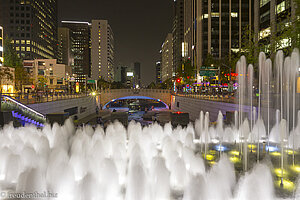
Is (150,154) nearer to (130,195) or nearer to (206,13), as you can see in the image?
(130,195)

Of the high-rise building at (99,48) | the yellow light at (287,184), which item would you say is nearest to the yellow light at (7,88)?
the yellow light at (287,184)

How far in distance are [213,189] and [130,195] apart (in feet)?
8.75

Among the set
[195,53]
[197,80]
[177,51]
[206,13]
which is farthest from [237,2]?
[177,51]

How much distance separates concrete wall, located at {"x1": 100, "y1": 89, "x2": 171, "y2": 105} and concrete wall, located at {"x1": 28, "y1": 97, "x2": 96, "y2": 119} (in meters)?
15.0

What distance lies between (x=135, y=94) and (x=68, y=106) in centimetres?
4032

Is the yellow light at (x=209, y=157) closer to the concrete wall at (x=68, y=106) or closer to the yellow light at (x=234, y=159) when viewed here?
the yellow light at (x=234, y=159)

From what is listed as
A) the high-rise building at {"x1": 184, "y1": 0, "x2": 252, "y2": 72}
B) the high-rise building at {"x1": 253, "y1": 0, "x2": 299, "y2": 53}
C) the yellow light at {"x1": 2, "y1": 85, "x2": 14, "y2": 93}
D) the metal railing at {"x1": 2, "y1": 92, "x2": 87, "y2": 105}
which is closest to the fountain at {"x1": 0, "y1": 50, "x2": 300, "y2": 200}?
the metal railing at {"x1": 2, "y1": 92, "x2": 87, "y2": 105}

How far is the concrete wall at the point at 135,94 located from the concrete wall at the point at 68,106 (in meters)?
15.0

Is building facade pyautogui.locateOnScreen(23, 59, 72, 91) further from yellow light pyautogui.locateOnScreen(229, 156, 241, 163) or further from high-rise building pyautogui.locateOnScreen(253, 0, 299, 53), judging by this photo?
yellow light pyautogui.locateOnScreen(229, 156, 241, 163)

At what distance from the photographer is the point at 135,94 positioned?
73.2 m

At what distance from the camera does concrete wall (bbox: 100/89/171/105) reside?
7075cm

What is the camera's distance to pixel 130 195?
7809 millimetres

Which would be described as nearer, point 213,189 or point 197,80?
point 213,189

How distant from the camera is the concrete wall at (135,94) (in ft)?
232
